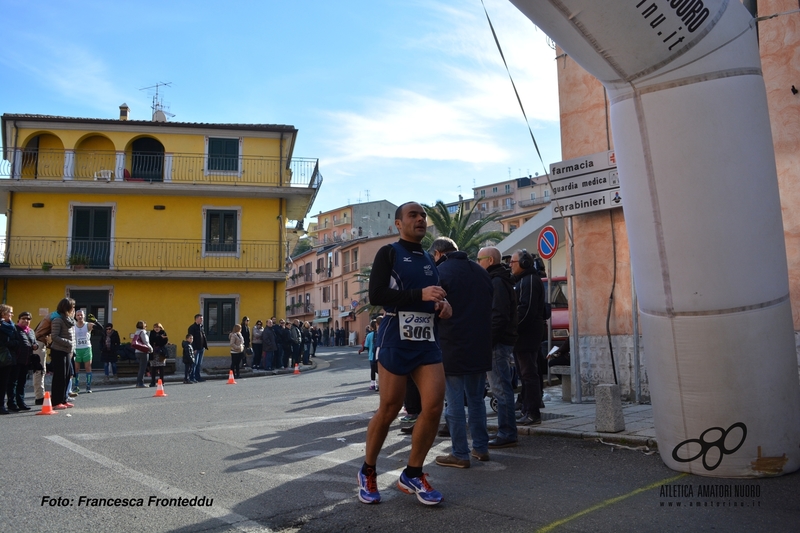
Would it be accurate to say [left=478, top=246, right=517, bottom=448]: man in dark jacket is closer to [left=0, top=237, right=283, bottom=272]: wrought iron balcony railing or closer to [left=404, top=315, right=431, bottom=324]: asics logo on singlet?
[left=404, top=315, right=431, bottom=324]: asics logo on singlet

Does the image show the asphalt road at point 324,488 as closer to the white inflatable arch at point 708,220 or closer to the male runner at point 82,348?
the white inflatable arch at point 708,220

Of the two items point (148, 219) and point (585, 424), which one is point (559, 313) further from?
point (148, 219)

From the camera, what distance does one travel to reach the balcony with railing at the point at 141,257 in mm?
29328

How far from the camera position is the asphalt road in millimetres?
4055

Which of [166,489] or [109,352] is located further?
[109,352]

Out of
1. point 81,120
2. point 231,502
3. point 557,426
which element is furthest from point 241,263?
point 231,502

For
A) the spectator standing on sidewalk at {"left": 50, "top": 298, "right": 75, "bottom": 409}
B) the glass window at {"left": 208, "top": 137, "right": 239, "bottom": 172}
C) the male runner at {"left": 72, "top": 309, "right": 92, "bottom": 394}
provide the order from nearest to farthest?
the spectator standing on sidewalk at {"left": 50, "top": 298, "right": 75, "bottom": 409}, the male runner at {"left": 72, "top": 309, "right": 92, "bottom": 394}, the glass window at {"left": 208, "top": 137, "right": 239, "bottom": 172}

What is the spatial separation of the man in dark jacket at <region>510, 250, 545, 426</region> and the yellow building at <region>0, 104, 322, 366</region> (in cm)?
2289

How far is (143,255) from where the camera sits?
98.9ft

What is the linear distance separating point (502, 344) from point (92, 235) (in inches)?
1077

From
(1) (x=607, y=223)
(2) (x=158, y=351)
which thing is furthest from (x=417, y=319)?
(2) (x=158, y=351)

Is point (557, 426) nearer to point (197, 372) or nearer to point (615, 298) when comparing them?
point (615, 298)

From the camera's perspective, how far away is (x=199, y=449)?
685 cm

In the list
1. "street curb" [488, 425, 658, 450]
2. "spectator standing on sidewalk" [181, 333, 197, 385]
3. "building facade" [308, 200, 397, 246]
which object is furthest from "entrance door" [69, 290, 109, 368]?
"building facade" [308, 200, 397, 246]
